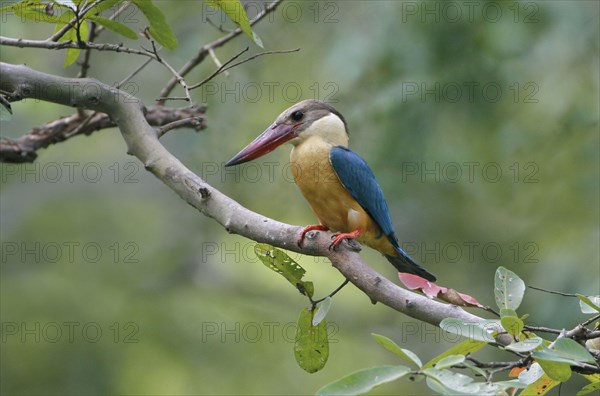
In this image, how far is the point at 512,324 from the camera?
1838 millimetres

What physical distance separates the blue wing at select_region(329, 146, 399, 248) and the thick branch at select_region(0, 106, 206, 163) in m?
0.64

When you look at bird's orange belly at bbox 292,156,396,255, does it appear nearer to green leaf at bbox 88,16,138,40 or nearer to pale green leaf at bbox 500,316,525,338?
green leaf at bbox 88,16,138,40

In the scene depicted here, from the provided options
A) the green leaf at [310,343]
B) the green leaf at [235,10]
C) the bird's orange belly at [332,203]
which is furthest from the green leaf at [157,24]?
the green leaf at [310,343]

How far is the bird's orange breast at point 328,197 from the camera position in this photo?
3350 millimetres

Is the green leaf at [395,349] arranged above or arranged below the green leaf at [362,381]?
above

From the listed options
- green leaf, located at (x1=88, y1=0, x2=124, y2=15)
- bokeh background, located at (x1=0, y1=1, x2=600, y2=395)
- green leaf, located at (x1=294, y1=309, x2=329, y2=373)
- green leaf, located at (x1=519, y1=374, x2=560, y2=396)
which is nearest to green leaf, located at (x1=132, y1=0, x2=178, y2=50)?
green leaf, located at (x1=88, y1=0, x2=124, y2=15)

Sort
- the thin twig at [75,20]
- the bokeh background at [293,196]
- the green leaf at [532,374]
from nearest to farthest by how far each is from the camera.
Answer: the green leaf at [532,374]
the thin twig at [75,20]
the bokeh background at [293,196]

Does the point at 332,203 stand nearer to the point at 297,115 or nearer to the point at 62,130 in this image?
the point at 297,115

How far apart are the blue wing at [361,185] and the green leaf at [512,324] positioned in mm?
1551

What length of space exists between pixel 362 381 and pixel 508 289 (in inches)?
28.1

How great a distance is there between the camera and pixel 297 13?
6555 mm

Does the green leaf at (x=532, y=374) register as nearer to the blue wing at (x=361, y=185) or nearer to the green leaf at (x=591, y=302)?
the green leaf at (x=591, y=302)

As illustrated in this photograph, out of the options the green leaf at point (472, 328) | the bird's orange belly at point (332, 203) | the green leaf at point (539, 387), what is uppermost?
the bird's orange belly at point (332, 203)

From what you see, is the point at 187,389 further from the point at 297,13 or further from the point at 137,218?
the point at 297,13
